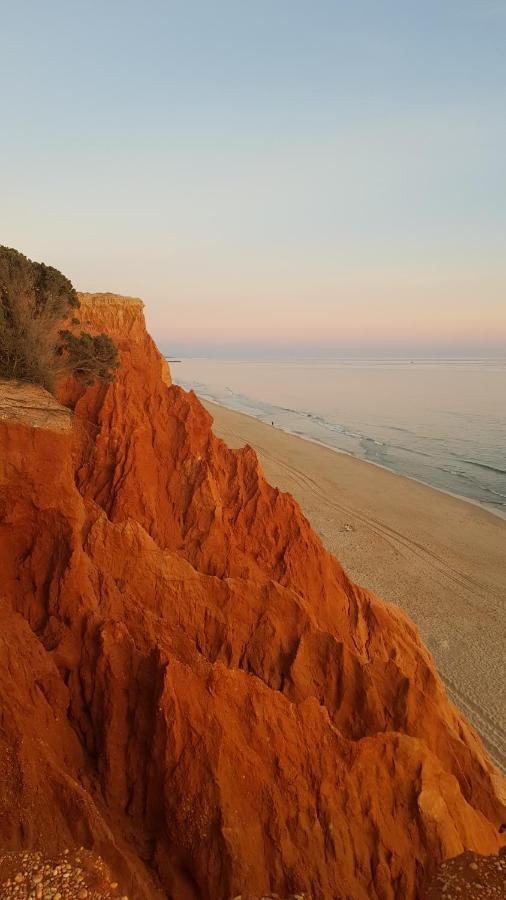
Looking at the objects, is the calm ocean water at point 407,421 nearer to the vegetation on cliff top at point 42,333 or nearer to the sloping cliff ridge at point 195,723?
the sloping cliff ridge at point 195,723

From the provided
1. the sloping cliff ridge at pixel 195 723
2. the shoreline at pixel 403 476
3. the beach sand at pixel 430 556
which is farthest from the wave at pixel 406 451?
the sloping cliff ridge at pixel 195 723

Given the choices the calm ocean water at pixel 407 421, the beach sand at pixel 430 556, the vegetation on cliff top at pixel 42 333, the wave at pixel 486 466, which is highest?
the vegetation on cliff top at pixel 42 333

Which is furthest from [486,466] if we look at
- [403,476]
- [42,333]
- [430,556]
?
[42,333]

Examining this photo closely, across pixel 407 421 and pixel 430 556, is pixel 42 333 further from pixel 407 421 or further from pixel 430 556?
pixel 407 421

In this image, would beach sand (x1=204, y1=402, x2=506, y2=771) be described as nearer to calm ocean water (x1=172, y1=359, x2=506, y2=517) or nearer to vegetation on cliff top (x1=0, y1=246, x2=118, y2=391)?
calm ocean water (x1=172, y1=359, x2=506, y2=517)

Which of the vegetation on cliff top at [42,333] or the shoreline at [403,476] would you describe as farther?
the shoreline at [403,476]

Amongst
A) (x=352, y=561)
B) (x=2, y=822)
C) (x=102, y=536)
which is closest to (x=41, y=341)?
(x=102, y=536)

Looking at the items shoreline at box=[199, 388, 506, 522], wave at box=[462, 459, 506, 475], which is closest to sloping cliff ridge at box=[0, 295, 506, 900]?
shoreline at box=[199, 388, 506, 522]
